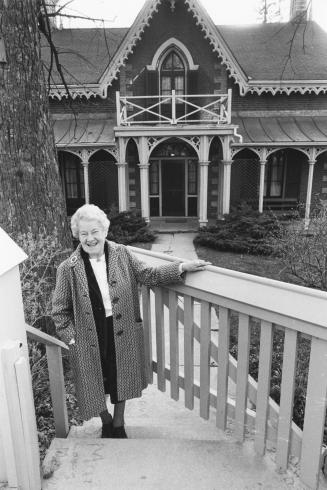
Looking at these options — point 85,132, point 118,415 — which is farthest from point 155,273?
point 85,132

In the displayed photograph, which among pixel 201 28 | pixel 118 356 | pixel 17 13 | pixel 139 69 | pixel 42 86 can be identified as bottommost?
pixel 118 356

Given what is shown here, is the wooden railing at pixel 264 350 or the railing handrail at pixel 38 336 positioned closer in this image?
the wooden railing at pixel 264 350

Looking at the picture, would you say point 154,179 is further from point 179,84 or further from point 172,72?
point 172,72

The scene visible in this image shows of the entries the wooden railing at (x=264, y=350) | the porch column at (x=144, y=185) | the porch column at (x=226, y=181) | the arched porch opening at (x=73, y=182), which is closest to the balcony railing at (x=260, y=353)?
the wooden railing at (x=264, y=350)

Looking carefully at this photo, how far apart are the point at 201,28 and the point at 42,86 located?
36.9ft

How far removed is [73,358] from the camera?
239 centimetres

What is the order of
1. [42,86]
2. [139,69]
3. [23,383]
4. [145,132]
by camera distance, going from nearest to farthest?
[23,383], [42,86], [145,132], [139,69]

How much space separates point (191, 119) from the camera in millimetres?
13812

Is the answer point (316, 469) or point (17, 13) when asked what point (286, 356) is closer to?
point (316, 469)

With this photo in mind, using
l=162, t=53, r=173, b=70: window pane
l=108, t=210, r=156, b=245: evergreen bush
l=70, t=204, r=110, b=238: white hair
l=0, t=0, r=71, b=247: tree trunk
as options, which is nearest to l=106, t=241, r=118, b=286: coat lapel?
l=70, t=204, r=110, b=238: white hair

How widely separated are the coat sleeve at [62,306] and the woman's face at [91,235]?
0.65 ft

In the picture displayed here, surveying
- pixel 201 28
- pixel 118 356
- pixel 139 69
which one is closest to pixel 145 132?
pixel 139 69

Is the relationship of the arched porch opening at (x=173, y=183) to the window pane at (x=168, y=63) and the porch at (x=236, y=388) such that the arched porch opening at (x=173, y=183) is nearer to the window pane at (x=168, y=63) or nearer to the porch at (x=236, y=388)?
the window pane at (x=168, y=63)

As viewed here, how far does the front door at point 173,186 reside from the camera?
1441cm
